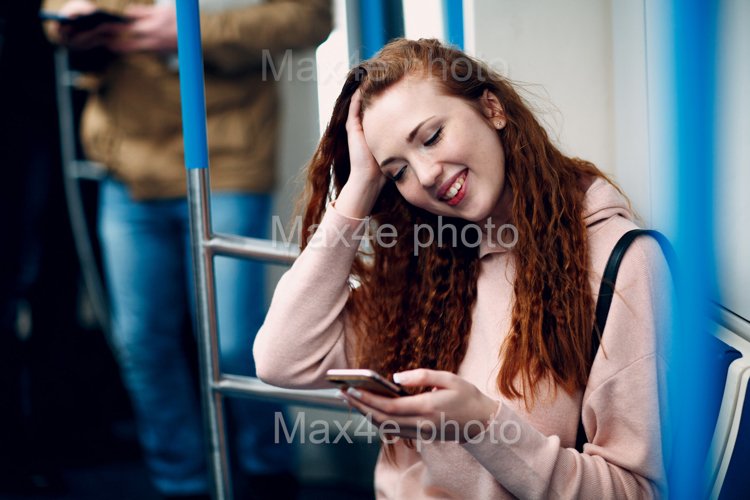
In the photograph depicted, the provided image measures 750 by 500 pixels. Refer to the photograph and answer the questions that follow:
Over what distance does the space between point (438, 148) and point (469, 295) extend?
0.71 feet

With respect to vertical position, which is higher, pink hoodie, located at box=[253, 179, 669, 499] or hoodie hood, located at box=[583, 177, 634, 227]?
hoodie hood, located at box=[583, 177, 634, 227]

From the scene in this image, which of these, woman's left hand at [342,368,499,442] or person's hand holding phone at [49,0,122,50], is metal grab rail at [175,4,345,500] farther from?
person's hand holding phone at [49,0,122,50]

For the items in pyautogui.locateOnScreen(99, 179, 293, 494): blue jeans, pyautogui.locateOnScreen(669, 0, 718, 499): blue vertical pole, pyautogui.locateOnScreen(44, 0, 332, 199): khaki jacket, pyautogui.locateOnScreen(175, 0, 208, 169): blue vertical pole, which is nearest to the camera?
pyautogui.locateOnScreen(669, 0, 718, 499): blue vertical pole

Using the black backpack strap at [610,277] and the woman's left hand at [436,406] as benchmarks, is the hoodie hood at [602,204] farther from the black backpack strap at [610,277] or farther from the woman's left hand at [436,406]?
the woman's left hand at [436,406]

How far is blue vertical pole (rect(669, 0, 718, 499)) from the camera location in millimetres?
649

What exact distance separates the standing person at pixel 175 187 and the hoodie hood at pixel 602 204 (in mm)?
764

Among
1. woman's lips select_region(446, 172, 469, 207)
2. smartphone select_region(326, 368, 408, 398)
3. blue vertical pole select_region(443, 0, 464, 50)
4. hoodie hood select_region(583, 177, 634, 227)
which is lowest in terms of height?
smartphone select_region(326, 368, 408, 398)

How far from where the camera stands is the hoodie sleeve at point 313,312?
120 centimetres

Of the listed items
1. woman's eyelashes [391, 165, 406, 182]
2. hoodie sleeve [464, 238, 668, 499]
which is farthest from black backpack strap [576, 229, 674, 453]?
woman's eyelashes [391, 165, 406, 182]

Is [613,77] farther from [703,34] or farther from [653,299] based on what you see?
[703,34]

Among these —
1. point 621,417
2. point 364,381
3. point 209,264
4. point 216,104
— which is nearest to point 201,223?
point 209,264

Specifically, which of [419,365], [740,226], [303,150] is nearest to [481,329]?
[419,365]

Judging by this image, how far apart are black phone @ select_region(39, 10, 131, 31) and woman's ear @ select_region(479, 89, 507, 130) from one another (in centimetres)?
93

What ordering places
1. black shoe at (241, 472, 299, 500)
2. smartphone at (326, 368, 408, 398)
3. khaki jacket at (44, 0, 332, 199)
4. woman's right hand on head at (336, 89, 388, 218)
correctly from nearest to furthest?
smartphone at (326, 368, 408, 398) < woman's right hand on head at (336, 89, 388, 218) < khaki jacket at (44, 0, 332, 199) < black shoe at (241, 472, 299, 500)
